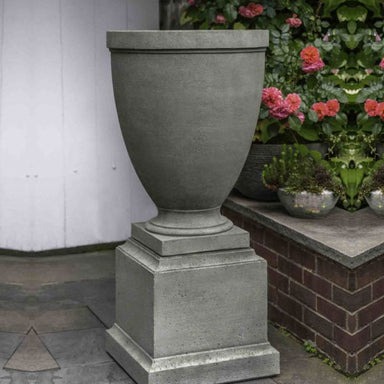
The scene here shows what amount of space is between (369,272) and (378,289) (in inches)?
5.0

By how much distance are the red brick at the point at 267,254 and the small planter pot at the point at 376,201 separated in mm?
515

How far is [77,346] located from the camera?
4199 mm

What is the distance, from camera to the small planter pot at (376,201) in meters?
4.21

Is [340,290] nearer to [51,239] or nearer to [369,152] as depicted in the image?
[369,152]

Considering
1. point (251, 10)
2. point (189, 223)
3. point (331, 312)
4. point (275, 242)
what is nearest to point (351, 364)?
point (331, 312)

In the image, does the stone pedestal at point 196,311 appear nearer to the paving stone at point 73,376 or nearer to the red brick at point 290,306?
the paving stone at point 73,376

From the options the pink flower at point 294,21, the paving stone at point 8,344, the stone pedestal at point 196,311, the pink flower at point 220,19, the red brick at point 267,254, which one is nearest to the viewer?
the stone pedestal at point 196,311

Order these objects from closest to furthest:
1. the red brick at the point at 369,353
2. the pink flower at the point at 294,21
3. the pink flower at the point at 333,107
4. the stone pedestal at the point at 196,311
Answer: the stone pedestal at the point at 196,311 < the red brick at the point at 369,353 < the pink flower at the point at 333,107 < the pink flower at the point at 294,21

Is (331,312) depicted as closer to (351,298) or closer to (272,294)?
(351,298)

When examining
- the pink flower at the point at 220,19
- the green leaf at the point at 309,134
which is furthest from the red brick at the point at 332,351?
the pink flower at the point at 220,19

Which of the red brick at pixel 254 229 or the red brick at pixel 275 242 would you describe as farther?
the red brick at pixel 254 229

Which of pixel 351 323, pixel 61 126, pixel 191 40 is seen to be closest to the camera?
pixel 191 40

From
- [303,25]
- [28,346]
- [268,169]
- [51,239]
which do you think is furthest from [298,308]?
[51,239]

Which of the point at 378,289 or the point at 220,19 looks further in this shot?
the point at 220,19
